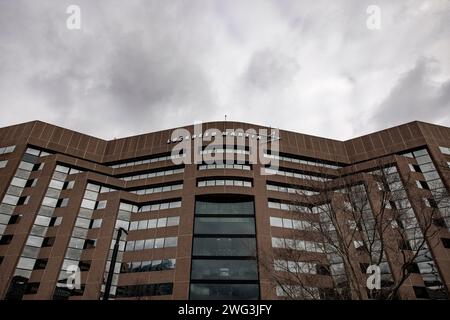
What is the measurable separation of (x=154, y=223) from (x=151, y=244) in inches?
128

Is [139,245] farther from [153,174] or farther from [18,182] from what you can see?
[18,182]

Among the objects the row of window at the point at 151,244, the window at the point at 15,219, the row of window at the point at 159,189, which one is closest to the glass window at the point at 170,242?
the row of window at the point at 151,244

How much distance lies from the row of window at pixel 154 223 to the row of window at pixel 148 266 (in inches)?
196

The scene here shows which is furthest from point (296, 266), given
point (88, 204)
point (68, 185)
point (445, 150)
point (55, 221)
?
point (445, 150)

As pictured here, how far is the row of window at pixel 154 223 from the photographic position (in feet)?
133

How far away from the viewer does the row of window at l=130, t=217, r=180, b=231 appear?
133 ft

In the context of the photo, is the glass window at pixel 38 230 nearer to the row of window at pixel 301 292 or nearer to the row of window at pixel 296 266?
the row of window at pixel 296 266

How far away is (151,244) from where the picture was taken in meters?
39.0

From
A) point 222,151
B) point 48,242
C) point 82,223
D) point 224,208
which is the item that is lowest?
point 48,242

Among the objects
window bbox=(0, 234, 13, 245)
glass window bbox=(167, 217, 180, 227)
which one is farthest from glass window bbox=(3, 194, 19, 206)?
glass window bbox=(167, 217, 180, 227)
